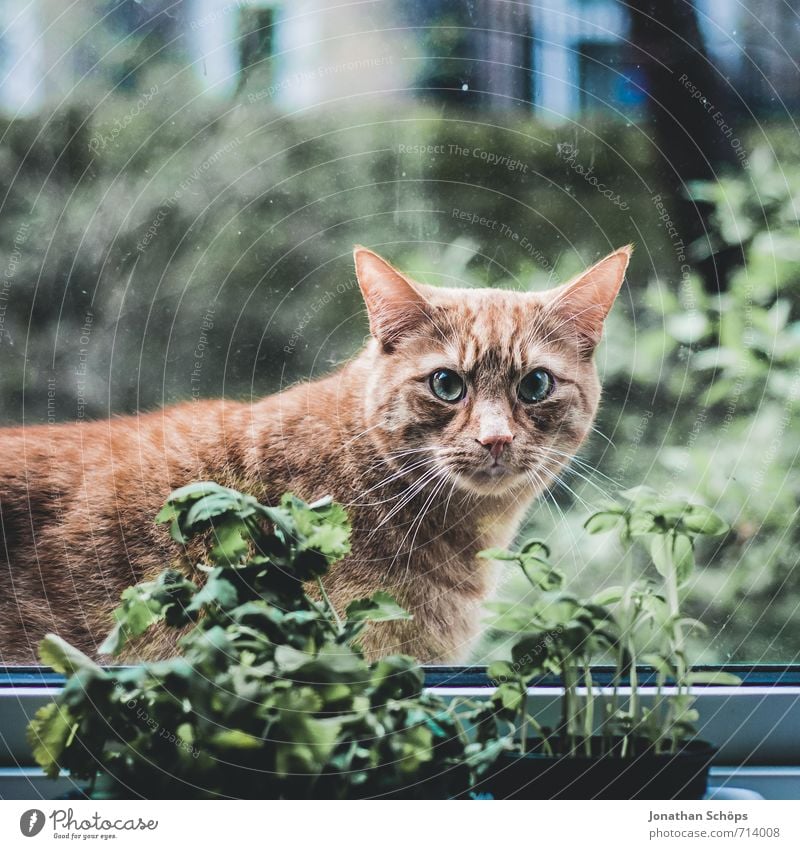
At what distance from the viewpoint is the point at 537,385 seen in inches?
35.1

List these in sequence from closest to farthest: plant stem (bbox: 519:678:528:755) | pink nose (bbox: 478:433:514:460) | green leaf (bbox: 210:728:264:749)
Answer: green leaf (bbox: 210:728:264:749), plant stem (bbox: 519:678:528:755), pink nose (bbox: 478:433:514:460)

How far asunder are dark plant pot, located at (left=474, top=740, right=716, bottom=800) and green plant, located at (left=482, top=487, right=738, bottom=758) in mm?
13

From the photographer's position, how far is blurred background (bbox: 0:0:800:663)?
87 cm

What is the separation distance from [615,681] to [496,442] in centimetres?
25

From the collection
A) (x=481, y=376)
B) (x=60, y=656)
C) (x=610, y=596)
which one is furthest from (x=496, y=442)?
(x=60, y=656)

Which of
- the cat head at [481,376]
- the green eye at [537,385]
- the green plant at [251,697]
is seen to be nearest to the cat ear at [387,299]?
the cat head at [481,376]

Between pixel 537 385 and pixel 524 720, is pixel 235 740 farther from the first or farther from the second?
pixel 537 385

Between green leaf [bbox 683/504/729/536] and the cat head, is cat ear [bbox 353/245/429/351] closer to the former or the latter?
the cat head

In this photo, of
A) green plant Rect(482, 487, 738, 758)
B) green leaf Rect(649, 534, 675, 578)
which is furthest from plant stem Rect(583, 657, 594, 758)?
green leaf Rect(649, 534, 675, 578)

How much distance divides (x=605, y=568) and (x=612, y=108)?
52 cm

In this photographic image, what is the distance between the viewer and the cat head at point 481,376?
852 mm

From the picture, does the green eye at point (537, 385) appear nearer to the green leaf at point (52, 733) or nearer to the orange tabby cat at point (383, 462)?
the orange tabby cat at point (383, 462)

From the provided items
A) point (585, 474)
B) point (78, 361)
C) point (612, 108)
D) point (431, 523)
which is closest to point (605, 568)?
point (585, 474)
